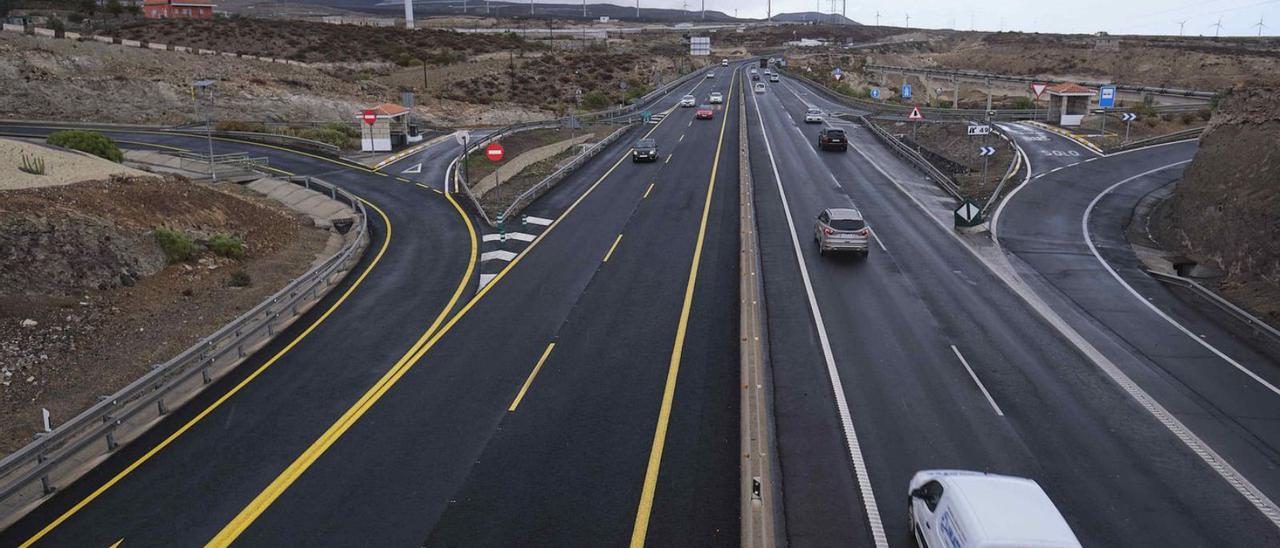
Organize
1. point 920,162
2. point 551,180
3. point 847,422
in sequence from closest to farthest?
point 847,422
point 551,180
point 920,162

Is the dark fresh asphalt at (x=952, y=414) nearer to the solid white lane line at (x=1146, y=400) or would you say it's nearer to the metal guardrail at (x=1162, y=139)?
the solid white lane line at (x=1146, y=400)

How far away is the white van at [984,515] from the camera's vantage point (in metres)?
9.83

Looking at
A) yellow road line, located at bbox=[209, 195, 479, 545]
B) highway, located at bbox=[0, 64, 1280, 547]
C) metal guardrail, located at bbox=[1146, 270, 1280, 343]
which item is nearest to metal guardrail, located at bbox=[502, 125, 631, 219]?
highway, located at bbox=[0, 64, 1280, 547]

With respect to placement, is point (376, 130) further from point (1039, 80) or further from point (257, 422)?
point (1039, 80)

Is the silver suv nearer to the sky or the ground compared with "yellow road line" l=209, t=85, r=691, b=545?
nearer to the sky

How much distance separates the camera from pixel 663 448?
1480 cm

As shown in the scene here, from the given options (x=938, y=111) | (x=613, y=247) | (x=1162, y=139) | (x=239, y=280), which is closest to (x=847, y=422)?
(x=613, y=247)

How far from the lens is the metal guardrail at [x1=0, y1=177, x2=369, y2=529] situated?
1330 cm

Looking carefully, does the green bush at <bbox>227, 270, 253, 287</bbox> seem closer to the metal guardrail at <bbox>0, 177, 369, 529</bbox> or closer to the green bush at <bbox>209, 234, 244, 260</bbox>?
the green bush at <bbox>209, 234, 244, 260</bbox>

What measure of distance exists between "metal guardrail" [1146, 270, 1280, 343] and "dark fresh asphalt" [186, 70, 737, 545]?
14197 millimetres

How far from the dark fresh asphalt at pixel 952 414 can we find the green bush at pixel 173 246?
63.2ft

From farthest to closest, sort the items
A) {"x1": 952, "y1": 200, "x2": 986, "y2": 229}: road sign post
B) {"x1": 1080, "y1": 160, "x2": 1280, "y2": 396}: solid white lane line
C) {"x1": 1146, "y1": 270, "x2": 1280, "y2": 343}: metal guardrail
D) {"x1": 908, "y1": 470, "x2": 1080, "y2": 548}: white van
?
{"x1": 952, "y1": 200, "x2": 986, "y2": 229}: road sign post, {"x1": 1146, "y1": 270, "x2": 1280, "y2": 343}: metal guardrail, {"x1": 1080, "y1": 160, "x2": 1280, "y2": 396}: solid white lane line, {"x1": 908, "y1": 470, "x2": 1080, "y2": 548}: white van

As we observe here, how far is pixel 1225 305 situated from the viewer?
78.2ft

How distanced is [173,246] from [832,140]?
39934 mm
